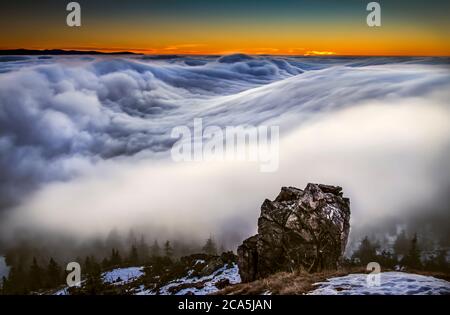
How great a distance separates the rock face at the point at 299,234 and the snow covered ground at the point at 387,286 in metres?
1.07

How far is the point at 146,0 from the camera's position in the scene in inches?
404

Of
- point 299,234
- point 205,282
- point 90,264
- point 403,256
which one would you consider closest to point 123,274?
point 90,264

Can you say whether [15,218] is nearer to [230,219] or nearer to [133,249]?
[133,249]

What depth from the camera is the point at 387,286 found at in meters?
6.96

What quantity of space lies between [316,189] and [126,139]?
10.7 m

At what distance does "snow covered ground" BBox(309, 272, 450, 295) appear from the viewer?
6.86 m

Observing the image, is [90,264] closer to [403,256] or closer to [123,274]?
[123,274]

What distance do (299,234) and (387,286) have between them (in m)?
2.19

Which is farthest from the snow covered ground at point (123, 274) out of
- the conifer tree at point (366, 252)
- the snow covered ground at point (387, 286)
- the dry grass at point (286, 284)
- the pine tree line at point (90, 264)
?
the conifer tree at point (366, 252)

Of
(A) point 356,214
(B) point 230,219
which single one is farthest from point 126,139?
(A) point 356,214

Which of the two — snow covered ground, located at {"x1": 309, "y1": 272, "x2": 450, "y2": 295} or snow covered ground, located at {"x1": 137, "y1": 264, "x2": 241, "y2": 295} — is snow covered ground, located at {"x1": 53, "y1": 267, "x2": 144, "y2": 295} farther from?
snow covered ground, located at {"x1": 309, "y1": 272, "x2": 450, "y2": 295}

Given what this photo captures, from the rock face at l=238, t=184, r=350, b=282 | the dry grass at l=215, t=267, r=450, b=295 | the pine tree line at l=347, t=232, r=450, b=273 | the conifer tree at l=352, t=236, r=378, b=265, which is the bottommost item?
the conifer tree at l=352, t=236, r=378, b=265

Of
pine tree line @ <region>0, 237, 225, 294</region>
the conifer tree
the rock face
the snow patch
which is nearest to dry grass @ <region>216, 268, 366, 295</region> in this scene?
the rock face

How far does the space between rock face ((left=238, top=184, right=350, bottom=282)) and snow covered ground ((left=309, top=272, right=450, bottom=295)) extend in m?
1.07
